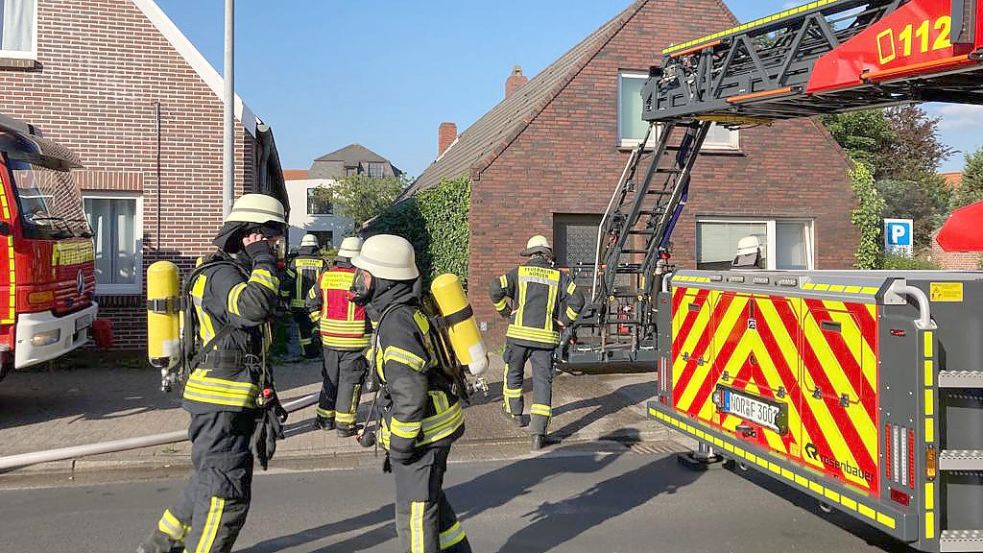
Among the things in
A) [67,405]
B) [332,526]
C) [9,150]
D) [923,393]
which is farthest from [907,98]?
[67,405]

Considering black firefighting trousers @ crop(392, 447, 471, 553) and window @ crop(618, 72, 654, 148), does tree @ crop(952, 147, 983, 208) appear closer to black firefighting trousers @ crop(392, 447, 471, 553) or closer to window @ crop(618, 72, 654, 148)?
window @ crop(618, 72, 654, 148)

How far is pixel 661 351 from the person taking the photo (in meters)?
6.39

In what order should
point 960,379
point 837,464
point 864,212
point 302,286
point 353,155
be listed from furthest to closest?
point 353,155
point 864,212
point 302,286
point 837,464
point 960,379

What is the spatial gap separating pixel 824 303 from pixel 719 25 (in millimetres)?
10851

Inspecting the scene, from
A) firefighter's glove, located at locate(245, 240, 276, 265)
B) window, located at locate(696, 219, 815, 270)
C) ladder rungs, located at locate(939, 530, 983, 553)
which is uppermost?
window, located at locate(696, 219, 815, 270)

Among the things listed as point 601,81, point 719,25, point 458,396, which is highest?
point 719,25

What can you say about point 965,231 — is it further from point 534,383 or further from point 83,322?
point 83,322

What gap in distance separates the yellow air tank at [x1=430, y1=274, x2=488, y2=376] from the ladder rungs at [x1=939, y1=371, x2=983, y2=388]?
2.18m

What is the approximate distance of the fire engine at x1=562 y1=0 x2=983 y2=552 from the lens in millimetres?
3896

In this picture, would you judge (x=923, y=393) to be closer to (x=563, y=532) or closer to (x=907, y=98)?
(x=563, y=532)

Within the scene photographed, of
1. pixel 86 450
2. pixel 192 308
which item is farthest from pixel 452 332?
pixel 86 450

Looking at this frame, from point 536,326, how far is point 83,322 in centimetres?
468

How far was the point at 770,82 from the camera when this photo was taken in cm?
714

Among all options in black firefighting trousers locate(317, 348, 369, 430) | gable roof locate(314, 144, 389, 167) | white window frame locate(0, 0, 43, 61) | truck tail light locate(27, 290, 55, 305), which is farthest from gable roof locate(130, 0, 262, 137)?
gable roof locate(314, 144, 389, 167)
